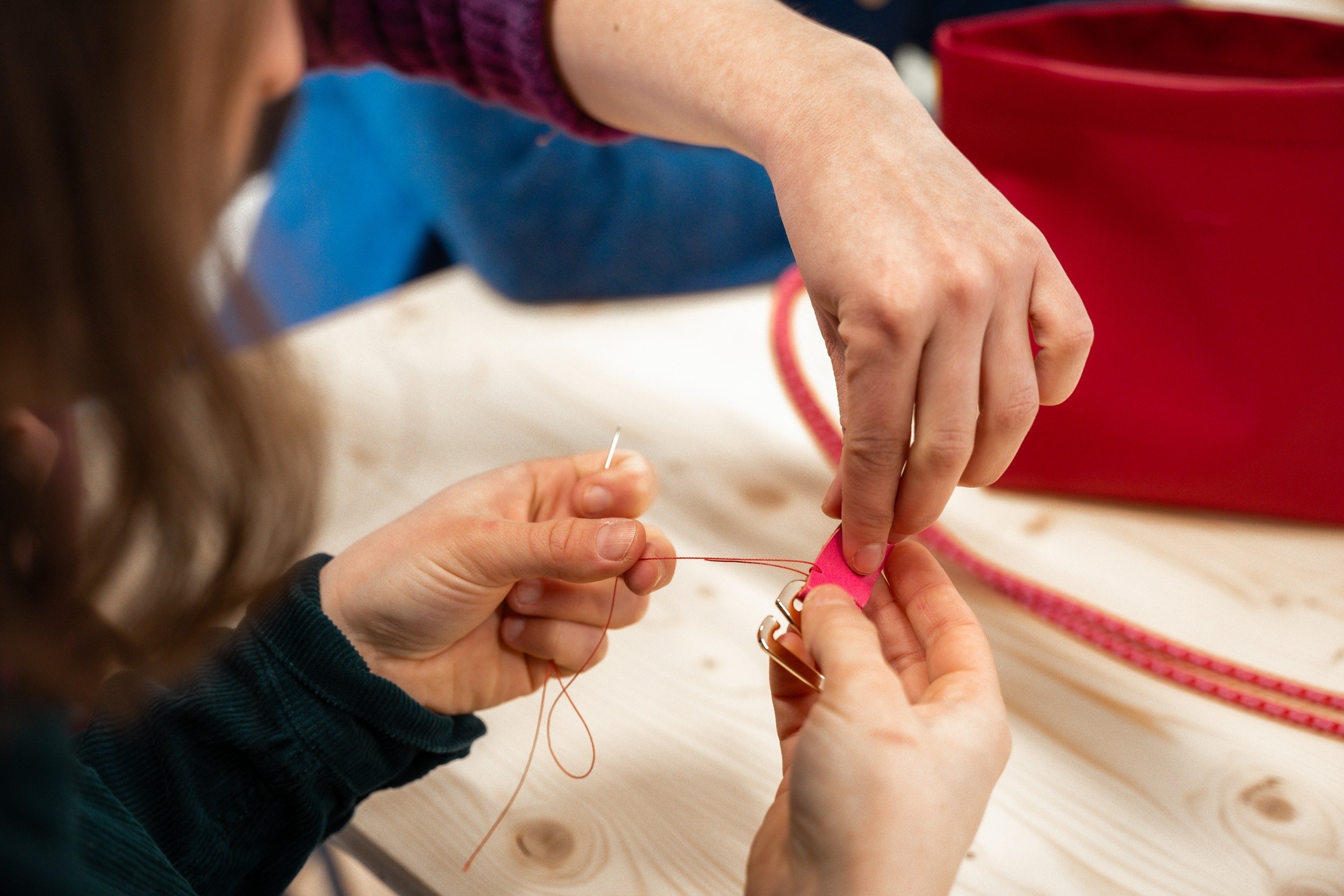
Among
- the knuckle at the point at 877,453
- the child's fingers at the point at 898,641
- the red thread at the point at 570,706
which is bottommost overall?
the red thread at the point at 570,706

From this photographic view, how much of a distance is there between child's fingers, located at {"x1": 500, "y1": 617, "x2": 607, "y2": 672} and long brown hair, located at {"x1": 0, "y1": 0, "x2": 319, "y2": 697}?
0.23m

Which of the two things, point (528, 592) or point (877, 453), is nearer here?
point (877, 453)

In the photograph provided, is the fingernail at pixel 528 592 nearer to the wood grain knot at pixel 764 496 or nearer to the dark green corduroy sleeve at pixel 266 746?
the dark green corduroy sleeve at pixel 266 746

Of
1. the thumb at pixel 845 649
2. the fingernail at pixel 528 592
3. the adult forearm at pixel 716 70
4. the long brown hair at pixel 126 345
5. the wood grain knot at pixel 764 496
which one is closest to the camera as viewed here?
the long brown hair at pixel 126 345

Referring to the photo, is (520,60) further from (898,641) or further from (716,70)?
(898,641)

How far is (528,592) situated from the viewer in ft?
1.97

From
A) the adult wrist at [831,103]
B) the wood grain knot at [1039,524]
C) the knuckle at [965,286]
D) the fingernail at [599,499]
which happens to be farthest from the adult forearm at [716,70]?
the wood grain knot at [1039,524]

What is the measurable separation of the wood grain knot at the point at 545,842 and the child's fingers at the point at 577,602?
131 mm

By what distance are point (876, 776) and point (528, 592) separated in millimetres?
285

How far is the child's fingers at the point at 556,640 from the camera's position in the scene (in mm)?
600

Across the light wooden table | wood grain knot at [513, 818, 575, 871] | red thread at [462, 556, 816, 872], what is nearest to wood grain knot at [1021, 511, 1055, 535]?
the light wooden table

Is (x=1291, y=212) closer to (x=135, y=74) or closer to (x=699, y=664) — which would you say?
(x=699, y=664)

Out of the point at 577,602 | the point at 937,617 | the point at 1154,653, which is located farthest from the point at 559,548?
the point at 1154,653

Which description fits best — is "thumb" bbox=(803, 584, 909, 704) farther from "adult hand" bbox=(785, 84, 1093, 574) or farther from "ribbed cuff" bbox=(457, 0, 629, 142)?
"ribbed cuff" bbox=(457, 0, 629, 142)
